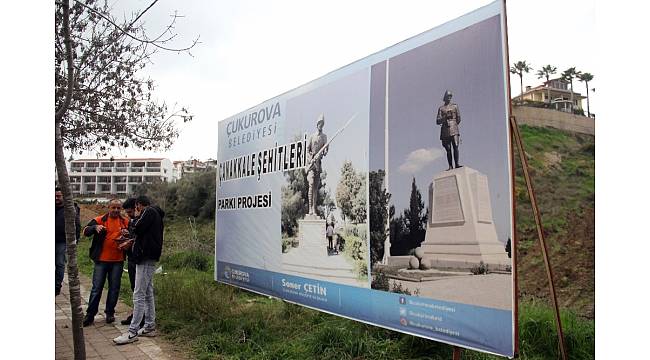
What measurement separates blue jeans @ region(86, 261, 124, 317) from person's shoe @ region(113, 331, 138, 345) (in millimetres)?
917

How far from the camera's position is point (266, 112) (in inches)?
243

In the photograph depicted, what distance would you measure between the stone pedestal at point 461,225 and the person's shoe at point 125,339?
11.9 feet

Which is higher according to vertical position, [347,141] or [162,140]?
[162,140]

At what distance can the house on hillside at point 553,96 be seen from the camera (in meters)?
8.98

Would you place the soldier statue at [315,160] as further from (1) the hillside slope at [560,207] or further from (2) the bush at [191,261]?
(2) the bush at [191,261]

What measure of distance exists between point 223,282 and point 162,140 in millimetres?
2876

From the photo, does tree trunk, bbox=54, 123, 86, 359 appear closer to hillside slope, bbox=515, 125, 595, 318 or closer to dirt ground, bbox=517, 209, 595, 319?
dirt ground, bbox=517, 209, 595, 319

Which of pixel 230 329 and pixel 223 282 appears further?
pixel 223 282

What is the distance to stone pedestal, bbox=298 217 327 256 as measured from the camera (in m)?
4.94

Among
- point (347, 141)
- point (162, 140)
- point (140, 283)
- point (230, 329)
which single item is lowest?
point (230, 329)

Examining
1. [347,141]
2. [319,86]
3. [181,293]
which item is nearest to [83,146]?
[181,293]

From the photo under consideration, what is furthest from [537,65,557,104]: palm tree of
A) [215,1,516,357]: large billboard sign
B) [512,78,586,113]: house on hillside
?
[215,1,516,357]: large billboard sign

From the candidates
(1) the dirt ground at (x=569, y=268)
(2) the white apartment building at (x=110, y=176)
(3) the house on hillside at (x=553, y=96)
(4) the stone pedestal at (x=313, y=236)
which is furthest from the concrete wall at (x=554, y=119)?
(2) the white apartment building at (x=110, y=176)

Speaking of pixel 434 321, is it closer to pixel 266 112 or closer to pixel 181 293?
pixel 266 112
